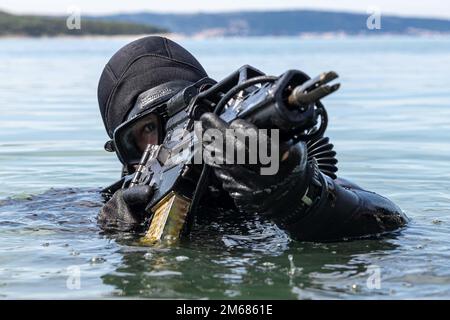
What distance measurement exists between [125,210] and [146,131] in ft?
1.68

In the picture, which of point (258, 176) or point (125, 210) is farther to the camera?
point (125, 210)

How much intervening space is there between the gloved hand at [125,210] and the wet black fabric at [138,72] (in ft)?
2.06

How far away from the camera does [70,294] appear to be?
3969 mm

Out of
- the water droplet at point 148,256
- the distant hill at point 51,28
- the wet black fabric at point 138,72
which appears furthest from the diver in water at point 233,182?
the distant hill at point 51,28

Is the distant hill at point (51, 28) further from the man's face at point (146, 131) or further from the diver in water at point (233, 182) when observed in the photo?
the man's face at point (146, 131)

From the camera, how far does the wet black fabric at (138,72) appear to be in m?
5.30

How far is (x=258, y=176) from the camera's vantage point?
3717 mm

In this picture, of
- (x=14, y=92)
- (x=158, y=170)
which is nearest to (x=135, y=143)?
(x=158, y=170)

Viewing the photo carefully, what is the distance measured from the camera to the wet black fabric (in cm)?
530

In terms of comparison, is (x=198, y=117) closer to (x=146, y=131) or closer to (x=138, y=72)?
(x=146, y=131)

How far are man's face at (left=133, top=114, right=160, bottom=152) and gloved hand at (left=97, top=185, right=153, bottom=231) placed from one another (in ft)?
1.21

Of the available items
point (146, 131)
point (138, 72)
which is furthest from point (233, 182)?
point (138, 72)

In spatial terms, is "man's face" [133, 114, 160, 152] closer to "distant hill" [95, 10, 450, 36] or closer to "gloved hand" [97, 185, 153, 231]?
"gloved hand" [97, 185, 153, 231]

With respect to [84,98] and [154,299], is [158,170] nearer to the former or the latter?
[154,299]
